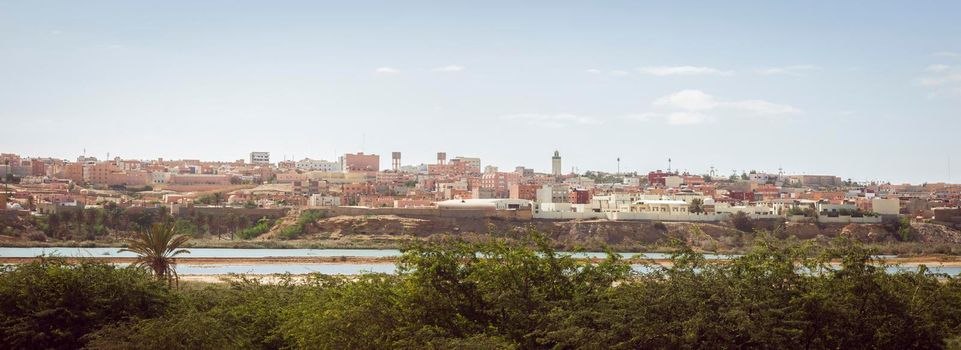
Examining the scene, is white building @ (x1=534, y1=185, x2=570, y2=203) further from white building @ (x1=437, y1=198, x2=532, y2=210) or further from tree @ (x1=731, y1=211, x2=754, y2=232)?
tree @ (x1=731, y1=211, x2=754, y2=232)

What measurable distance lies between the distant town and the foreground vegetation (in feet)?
205

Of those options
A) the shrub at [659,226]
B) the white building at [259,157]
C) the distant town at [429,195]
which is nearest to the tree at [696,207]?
the distant town at [429,195]

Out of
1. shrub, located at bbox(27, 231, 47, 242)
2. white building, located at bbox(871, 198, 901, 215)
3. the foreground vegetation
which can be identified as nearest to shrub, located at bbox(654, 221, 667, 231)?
white building, located at bbox(871, 198, 901, 215)

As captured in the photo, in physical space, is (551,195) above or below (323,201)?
above

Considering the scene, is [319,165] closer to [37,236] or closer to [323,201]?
[323,201]

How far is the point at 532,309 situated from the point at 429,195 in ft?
309

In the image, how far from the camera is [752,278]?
23047mm

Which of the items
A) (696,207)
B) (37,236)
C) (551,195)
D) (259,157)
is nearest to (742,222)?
(696,207)

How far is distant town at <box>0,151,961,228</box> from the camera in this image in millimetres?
91812

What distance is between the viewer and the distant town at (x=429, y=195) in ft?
301

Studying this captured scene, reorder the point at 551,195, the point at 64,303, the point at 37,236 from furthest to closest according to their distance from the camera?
the point at 551,195 < the point at 37,236 < the point at 64,303

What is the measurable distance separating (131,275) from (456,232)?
5597cm

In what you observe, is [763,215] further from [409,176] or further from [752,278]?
[752,278]

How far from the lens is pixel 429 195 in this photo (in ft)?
386
